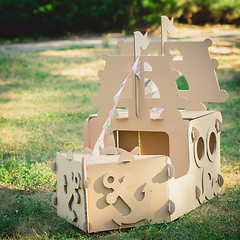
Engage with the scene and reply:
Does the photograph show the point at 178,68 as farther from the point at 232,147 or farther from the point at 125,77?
the point at 232,147

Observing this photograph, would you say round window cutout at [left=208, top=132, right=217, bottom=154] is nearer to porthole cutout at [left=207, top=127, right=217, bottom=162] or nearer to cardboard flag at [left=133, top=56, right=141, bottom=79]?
porthole cutout at [left=207, top=127, right=217, bottom=162]

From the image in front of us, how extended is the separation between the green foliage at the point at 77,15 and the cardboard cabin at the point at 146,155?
35.0ft

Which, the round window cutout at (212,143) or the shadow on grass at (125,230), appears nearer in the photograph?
the shadow on grass at (125,230)

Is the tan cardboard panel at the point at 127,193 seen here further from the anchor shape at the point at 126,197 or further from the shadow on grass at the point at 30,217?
the shadow on grass at the point at 30,217

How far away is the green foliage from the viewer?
13.8 metres

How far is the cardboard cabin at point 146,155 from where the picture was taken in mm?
2861

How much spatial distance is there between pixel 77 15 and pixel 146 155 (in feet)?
40.8

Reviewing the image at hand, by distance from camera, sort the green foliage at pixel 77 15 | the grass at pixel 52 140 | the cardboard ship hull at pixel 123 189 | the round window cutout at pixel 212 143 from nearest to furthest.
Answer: the cardboard ship hull at pixel 123 189, the grass at pixel 52 140, the round window cutout at pixel 212 143, the green foliage at pixel 77 15

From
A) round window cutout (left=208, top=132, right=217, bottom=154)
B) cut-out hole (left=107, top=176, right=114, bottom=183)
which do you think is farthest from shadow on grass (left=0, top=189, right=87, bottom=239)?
round window cutout (left=208, top=132, right=217, bottom=154)

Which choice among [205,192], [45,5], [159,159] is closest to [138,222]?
[159,159]

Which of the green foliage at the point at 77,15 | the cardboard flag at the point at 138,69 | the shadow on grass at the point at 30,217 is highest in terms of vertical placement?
the green foliage at the point at 77,15

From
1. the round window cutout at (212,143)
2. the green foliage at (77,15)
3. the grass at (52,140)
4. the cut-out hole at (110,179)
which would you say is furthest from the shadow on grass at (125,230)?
the green foliage at (77,15)

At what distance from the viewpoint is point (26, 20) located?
14.0 meters

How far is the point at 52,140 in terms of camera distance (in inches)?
206
